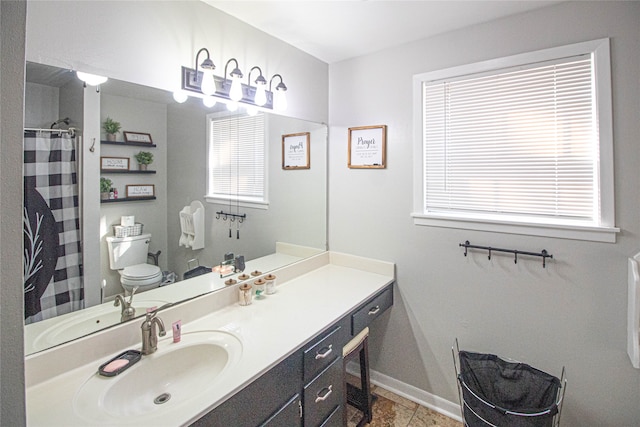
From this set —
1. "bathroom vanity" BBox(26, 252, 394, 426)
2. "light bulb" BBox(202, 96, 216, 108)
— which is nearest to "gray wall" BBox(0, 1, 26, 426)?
"bathroom vanity" BBox(26, 252, 394, 426)

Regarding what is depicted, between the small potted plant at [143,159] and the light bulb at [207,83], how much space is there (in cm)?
42

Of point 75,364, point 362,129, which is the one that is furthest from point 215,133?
point 75,364

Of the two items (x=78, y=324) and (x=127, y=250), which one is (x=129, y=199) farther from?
(x=78, y=324)

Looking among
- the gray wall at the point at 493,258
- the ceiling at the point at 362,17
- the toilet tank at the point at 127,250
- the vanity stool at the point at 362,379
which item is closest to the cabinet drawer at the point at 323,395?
the vanity stool at the point at 362,379

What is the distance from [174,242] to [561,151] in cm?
205

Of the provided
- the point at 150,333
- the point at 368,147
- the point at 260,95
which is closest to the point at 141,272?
the point at 150,333

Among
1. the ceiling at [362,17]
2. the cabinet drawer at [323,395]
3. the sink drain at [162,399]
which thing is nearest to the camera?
the sink drain at [162,399]

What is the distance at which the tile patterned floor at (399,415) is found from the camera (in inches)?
78.3

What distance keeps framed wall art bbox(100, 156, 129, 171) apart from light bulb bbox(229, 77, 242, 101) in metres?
0.64

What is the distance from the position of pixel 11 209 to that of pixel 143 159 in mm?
986

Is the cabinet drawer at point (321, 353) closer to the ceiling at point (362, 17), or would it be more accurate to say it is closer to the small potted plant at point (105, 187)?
the small potted plant at point (105, 187)

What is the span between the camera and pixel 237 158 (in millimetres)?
1891

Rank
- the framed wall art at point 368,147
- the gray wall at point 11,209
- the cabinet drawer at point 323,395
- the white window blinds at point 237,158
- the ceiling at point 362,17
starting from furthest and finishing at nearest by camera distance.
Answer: the framed wall art at point 368,147
the white window blinds at point 237,158
the ceiling at point 362,17
the cabinet drawer at point 323,395
the gray wall at point 11,209

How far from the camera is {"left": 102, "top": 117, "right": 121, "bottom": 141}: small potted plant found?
129 centimetres
